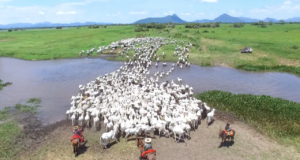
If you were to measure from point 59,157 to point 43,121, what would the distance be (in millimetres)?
5389

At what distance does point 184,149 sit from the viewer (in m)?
13.2

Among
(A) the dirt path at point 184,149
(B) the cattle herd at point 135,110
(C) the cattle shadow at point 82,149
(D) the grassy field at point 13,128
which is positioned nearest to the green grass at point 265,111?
(A) the dirt path at point 184,149

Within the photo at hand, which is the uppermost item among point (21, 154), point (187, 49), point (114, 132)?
point (187, 49)

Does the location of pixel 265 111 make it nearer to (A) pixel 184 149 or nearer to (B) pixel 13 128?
(A) pixel 184 149

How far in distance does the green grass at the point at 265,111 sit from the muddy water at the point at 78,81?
262 centimetres

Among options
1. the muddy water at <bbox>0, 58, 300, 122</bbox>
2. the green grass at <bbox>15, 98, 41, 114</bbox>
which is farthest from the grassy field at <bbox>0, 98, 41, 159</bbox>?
the muddy water at <bbox>0, 58, 300, 122</bbox>

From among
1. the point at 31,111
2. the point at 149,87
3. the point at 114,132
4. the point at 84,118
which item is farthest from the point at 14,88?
the point at 114,132

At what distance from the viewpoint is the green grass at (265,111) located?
14609mm

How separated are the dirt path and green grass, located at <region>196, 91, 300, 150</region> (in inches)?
45.6

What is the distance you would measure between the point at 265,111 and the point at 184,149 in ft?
27.0

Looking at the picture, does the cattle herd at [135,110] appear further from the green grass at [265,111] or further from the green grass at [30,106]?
the green grass at [30,106]

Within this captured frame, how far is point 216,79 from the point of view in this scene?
87.1 ft

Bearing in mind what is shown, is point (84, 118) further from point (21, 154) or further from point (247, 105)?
point (247, 105)

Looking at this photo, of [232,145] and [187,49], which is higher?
[187,49]
